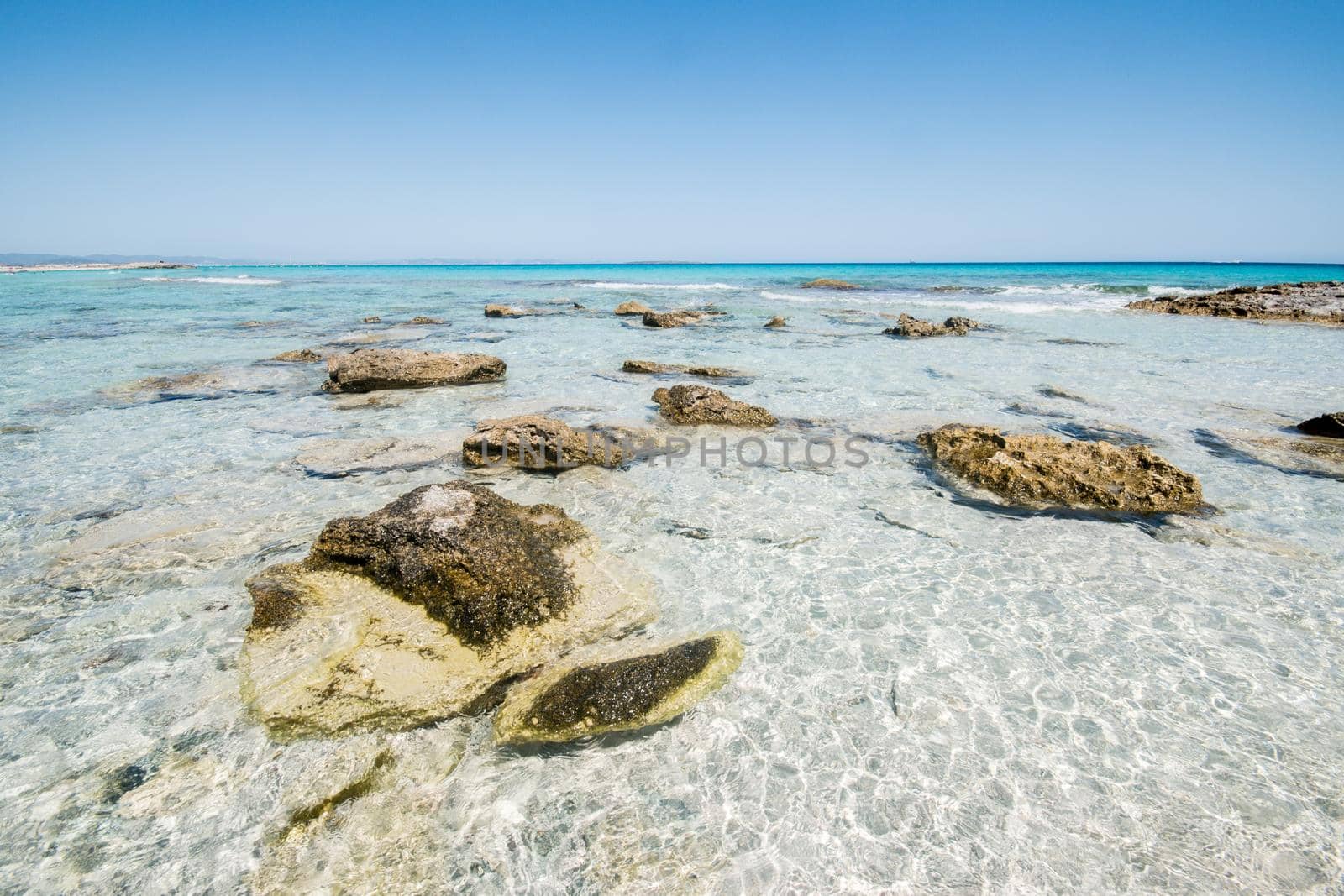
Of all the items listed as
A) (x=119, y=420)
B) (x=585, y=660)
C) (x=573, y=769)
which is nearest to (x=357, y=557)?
(x=585, y=660)

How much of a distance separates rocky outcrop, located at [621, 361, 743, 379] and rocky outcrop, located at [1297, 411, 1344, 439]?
879cm

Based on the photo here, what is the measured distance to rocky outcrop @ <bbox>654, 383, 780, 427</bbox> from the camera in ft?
30.2

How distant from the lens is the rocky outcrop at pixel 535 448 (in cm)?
743

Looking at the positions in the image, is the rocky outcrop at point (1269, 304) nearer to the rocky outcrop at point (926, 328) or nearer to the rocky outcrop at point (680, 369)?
the rocky outcrop at point (926, 328)

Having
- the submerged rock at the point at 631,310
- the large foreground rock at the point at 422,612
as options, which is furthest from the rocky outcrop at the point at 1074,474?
→ the submerged rock at the point at 631,310

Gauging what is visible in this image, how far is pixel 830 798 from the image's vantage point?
305cm

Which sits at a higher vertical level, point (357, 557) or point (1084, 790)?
point (357, 557)

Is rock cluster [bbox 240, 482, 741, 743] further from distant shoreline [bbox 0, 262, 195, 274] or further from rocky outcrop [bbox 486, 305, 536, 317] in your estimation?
distant shoreline [bbox 0, 262, 195, 274]

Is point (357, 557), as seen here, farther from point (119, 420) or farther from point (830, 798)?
point (119, 420)

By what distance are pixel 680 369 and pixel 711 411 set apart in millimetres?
4164

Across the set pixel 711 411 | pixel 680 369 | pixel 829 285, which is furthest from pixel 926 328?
pixel 829 285

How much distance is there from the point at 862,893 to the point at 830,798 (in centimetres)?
46

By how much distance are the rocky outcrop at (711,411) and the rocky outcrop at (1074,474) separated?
2823 mm

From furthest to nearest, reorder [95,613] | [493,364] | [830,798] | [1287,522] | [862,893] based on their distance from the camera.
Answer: [493,364] → [1287,522] → [95,613] → [830,798] → [862,893]
